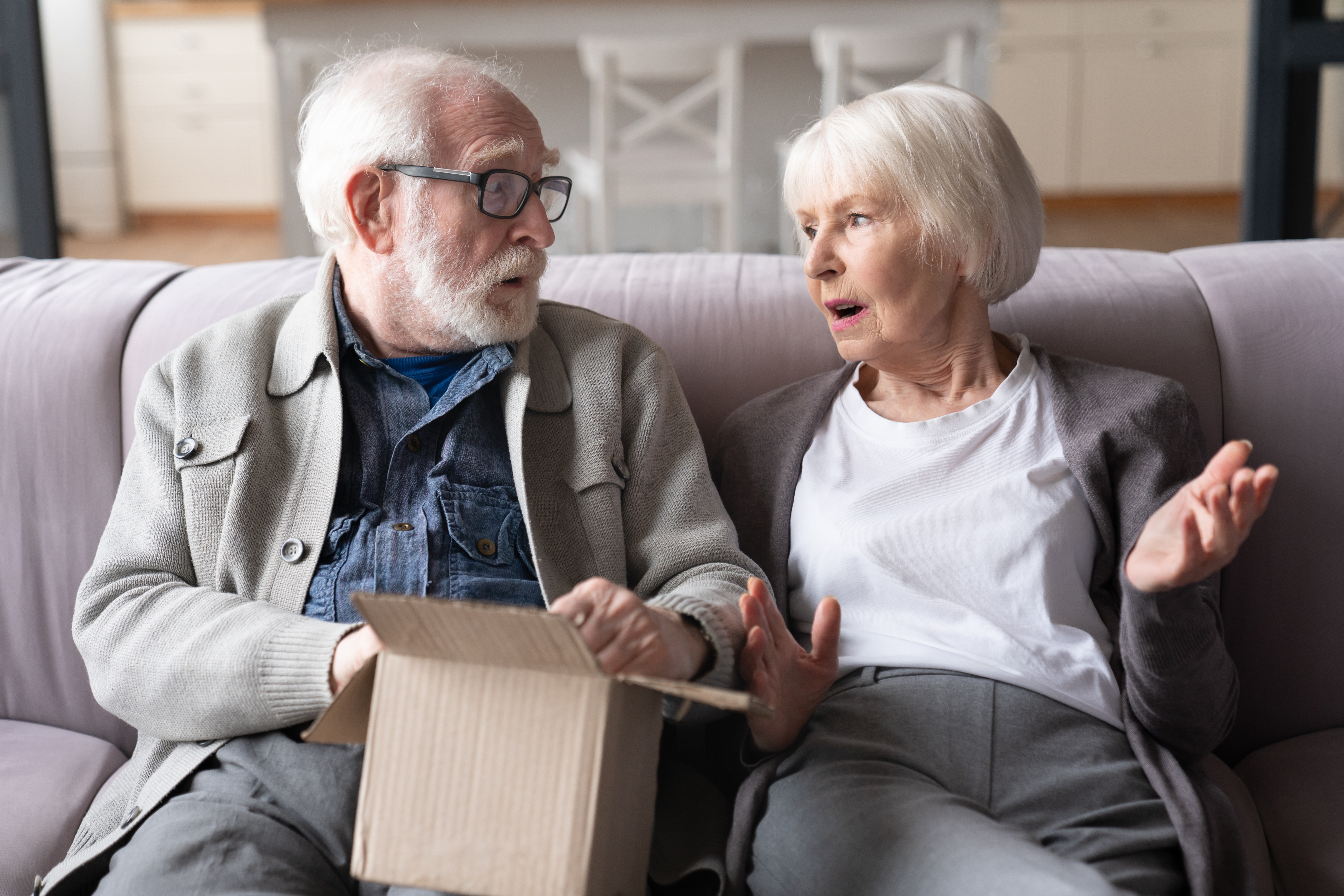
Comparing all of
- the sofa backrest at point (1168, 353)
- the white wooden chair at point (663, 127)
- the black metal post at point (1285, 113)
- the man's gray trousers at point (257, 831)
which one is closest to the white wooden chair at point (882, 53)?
the white wooden chair at point (663, 127)

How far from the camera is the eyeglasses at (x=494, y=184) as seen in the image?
1.28 m

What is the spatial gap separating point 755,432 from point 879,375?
0.18 metres

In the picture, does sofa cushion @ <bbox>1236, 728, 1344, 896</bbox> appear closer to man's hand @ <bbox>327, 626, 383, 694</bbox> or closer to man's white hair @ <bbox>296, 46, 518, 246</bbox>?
man's hand @ <bbox>327, 626, 383, 694</bbox>

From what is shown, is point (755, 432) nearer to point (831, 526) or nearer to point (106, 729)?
point (831, 526)

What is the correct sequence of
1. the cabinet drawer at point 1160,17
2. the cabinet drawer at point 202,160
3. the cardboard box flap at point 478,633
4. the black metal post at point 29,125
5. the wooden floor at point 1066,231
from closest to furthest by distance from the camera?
the cardboard box flap at point 478,633
the black metal post at point 29,125
the wooden floor at point 1066,231
the cabinet drawer at point 1160,17
the cabinet drawer at point 202,160

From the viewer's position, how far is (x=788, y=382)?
5.01ft

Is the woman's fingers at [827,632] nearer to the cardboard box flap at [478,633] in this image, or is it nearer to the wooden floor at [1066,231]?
the cardboard box flap at [478,633]

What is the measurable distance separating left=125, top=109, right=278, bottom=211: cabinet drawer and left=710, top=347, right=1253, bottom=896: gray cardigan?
549 cm

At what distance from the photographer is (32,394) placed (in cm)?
150

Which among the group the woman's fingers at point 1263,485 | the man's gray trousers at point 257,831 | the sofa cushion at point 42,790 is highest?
the woman's fingers at point 1263,485

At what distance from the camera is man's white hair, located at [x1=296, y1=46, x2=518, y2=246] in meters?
1.29

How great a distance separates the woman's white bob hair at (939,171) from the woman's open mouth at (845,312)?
0.09 meters

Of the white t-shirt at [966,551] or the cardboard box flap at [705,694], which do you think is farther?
the white t-shirt at [966,551]

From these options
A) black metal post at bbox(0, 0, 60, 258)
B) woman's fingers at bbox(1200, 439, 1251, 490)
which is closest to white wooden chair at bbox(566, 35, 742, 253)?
black metal post at bbox(0, 0, 60, 258)
